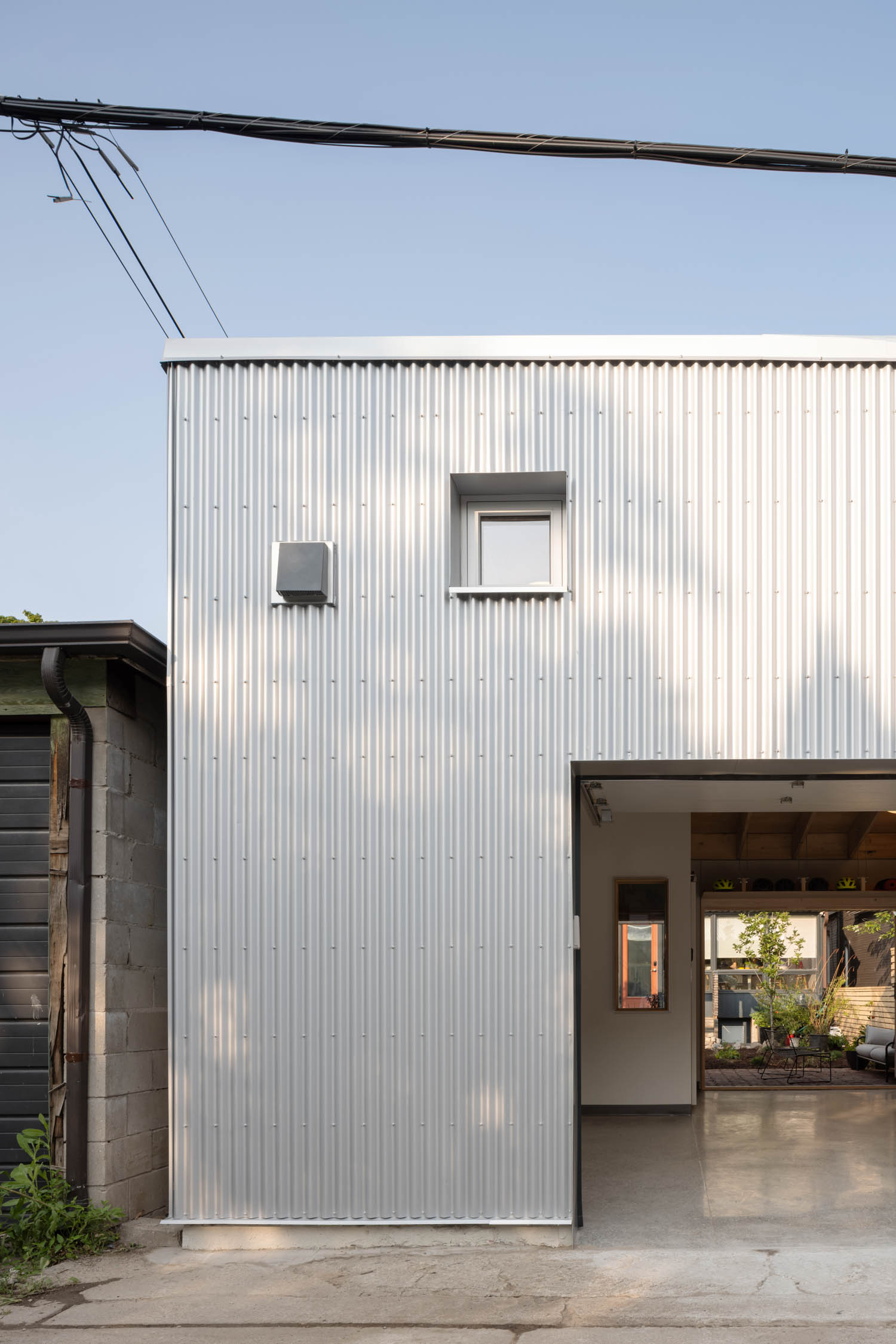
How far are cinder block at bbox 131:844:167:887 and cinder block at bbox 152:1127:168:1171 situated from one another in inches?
60.6

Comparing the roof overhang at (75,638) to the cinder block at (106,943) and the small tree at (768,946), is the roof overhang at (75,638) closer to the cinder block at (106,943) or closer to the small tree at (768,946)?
the cinder block at (106,943)

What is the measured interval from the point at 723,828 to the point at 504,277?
7.39 meters

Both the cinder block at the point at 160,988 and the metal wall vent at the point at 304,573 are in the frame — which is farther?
the cinder block at the point at 160,988

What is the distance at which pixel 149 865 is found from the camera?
7512 millimetres

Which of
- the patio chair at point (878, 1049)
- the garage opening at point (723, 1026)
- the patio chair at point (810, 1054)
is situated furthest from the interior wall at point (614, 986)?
the patio chair at point (878, 1049)

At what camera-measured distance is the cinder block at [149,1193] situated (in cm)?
689

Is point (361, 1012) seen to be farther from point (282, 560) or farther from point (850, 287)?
point (850, 287)

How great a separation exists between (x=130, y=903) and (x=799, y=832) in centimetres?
937

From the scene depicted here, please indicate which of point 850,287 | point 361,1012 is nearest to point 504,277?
point 850,287

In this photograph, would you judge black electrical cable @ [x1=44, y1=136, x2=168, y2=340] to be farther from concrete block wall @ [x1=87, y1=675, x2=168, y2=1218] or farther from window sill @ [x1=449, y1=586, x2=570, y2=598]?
concrete block wall @ [x1=87, y1=675, x2=168, y2=1218]

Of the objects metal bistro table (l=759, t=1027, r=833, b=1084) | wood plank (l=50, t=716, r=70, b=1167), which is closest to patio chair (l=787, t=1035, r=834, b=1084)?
metal bistro table (l=759, t=1027, r=833, b=1084)

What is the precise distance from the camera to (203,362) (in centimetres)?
691

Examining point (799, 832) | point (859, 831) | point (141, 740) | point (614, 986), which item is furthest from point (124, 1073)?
point (859, 831)

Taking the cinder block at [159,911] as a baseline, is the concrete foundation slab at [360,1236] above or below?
below
